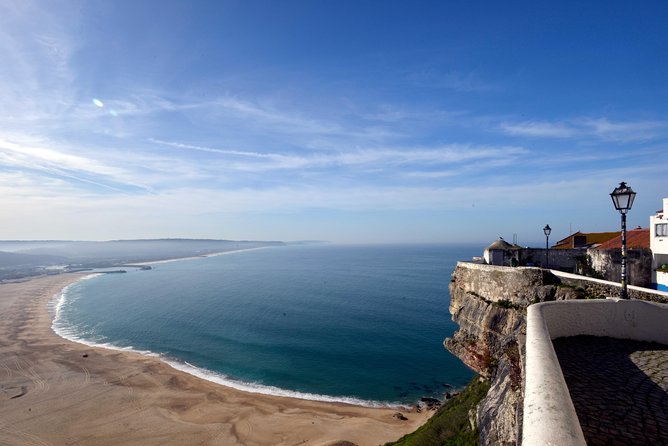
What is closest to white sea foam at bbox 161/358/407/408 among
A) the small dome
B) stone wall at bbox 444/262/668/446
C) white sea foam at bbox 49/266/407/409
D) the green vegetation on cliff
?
white sea foam at bbox 49/266/407/409

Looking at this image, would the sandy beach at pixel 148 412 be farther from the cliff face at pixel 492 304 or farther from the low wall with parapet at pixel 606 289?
the low wall with parapet at pixel 606 289

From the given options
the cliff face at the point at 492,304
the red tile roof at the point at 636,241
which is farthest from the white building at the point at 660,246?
the cliff face at the point at 492,304

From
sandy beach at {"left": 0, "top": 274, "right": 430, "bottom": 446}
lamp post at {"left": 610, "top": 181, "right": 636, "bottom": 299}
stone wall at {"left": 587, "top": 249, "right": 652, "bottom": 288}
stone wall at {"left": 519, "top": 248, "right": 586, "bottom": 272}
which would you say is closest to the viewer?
lamp post at {"left": 610, "top": 181, "right": 636, "bottom": 299}

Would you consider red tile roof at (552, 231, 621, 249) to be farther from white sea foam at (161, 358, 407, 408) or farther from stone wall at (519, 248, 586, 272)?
white sea foam at (161, 358, 407, 408)

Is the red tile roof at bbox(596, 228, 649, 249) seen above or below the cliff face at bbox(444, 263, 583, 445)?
above

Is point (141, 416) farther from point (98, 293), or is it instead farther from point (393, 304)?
point (98, 293)

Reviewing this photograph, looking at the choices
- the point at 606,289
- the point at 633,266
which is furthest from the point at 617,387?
the point at 633,266

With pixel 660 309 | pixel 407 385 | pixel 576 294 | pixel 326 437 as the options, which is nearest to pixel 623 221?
pixel 660 309

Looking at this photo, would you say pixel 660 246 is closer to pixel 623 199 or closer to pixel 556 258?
pixel 556 258
